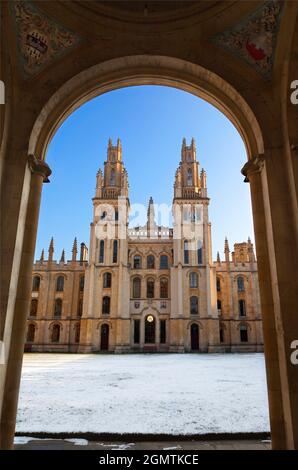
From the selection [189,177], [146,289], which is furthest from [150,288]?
[189,177]

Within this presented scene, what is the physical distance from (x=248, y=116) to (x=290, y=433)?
5.12 m

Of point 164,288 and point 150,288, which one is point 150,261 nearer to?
point 150,288

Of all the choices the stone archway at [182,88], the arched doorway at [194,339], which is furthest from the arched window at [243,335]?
the stone archway at [182,88]

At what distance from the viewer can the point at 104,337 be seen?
4003 centimetres

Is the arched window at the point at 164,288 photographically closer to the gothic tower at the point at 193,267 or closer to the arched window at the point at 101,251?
the gothic tower at the point at 193,267

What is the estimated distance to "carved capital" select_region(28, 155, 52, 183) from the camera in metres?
5.27

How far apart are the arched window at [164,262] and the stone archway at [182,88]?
37900mm

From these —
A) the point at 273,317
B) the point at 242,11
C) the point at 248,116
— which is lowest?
the point at 273,317

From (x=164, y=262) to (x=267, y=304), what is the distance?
39.1 metres

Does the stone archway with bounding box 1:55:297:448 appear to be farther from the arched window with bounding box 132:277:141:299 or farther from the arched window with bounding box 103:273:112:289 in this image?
the arched window with bounding box 132:277:141:299

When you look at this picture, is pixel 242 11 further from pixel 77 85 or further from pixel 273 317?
pixel 273 317

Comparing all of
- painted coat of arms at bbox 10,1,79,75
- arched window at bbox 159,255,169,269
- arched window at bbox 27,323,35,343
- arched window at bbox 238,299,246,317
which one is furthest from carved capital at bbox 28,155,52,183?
arched window at bbox 238,299,246,317

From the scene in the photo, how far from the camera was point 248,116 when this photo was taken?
5727 mm

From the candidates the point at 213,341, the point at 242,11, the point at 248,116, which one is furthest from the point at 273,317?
the point at 213,341
